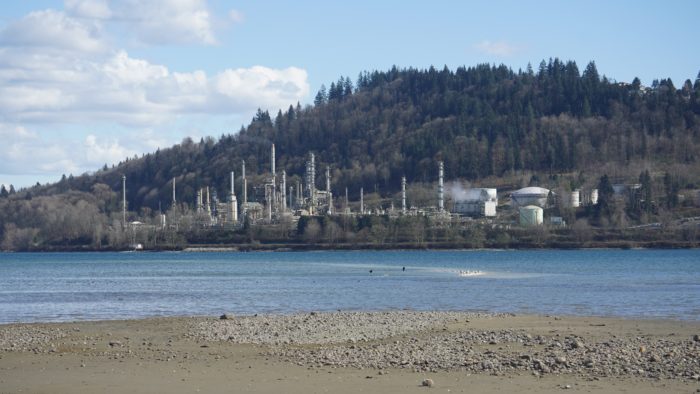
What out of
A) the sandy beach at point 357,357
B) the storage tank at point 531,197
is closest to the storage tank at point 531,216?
the storage tank at point 531,197

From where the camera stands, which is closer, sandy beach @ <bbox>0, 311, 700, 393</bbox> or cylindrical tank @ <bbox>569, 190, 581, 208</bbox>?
sandy beach @ <bbox>0, 311, 700, 393</bbox>

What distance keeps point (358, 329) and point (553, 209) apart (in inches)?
5623

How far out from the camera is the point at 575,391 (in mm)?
20297

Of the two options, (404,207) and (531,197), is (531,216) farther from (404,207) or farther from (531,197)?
(404,207)

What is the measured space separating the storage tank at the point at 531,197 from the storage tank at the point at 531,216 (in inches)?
462

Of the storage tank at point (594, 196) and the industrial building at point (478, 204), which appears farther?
the industrial building at point (478, 204)

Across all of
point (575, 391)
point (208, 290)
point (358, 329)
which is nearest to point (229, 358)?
point (358, 329)

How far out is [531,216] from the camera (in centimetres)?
16200

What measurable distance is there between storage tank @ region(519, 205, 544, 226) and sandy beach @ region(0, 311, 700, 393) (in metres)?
128

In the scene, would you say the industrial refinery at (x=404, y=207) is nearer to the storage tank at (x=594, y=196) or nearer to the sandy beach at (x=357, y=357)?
the storage tank at (x=594, y=196)

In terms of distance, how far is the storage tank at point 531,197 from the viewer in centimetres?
17612

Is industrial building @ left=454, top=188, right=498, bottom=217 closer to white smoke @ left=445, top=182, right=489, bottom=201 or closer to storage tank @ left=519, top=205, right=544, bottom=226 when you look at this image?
white smoke @ left=445, top=182, right=489, bottom=201

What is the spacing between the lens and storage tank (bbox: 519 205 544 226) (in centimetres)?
16157

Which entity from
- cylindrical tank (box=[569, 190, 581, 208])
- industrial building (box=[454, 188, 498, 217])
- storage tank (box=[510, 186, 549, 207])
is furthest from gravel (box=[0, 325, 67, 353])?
storage tank (box=[510, 186, 549, 207])
